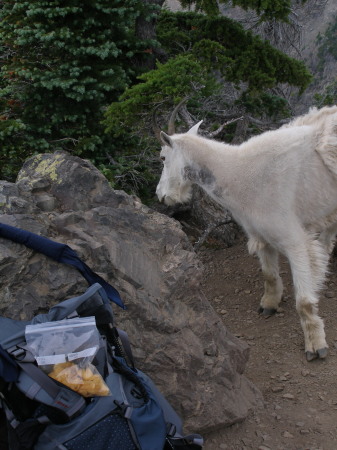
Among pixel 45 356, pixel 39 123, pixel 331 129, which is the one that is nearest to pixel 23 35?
pixel 39 123

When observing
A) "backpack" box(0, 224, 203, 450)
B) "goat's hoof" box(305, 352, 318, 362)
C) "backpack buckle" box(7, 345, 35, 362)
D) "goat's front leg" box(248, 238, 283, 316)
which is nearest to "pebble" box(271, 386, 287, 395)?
"goat's hoof" box(305, 352, 318, 362)

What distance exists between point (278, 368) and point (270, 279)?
1387mm

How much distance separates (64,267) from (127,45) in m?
5.19

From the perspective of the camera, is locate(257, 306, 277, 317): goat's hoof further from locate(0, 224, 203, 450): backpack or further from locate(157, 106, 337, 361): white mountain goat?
locate(0, 224, 203, 450): backpack

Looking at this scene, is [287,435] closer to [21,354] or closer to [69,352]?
[69,352]

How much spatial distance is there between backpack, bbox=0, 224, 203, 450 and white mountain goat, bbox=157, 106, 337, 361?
2.75 metres

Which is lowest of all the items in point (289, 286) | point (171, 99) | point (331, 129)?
point (289, 286)

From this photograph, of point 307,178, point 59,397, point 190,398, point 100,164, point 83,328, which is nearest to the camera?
point 59,397

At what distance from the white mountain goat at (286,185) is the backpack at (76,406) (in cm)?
275

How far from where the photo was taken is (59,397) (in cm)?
224

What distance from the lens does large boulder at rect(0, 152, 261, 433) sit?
129 inches

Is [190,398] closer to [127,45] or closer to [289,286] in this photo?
[289,286]

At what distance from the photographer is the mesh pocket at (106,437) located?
2291 millimetres

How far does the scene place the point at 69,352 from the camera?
93.4 inches
